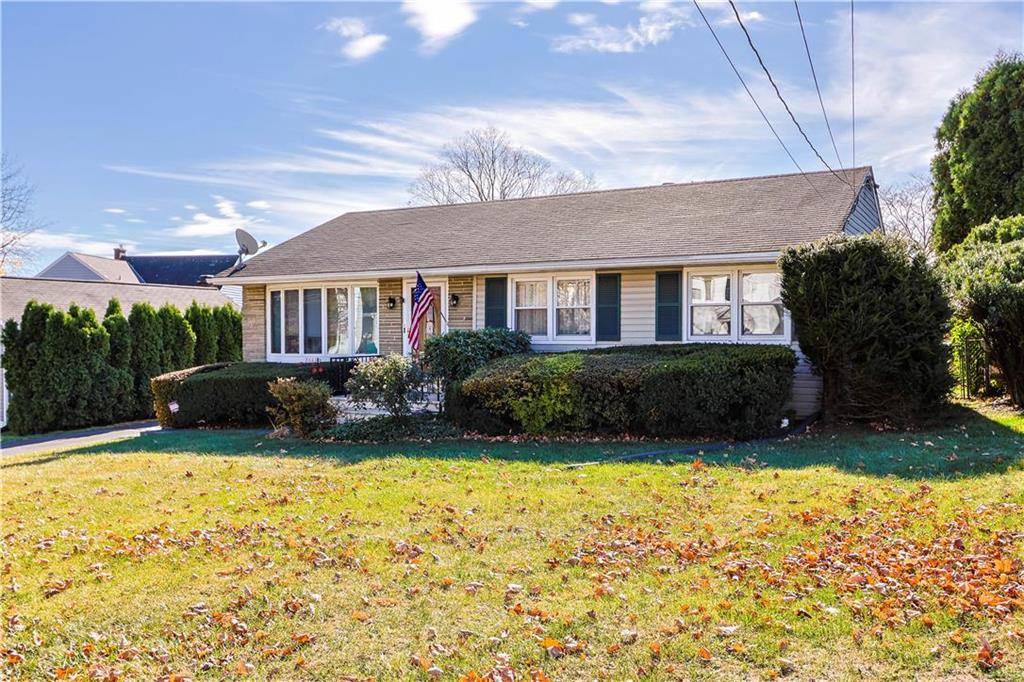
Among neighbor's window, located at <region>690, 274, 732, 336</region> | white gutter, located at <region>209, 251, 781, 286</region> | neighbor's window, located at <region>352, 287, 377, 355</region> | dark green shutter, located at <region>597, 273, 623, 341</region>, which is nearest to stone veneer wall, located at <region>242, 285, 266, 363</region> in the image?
white gutter, located at <region>209, 251, 781, 286</region>

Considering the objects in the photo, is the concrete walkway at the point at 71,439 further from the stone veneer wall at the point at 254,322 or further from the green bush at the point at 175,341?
the stone veneer wall at the point at 254,322

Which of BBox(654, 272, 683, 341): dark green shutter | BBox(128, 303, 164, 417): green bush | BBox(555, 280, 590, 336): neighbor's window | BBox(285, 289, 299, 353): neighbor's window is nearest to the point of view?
BBox(654, 272, 683, 341): dark green shutter

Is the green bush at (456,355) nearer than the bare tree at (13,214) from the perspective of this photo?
Yes

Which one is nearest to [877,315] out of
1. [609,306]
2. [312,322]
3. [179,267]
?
[609,306]

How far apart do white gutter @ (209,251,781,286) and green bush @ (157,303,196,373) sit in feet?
16.7

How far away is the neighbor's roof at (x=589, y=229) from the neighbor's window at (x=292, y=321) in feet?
2.43

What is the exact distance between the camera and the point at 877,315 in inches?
410

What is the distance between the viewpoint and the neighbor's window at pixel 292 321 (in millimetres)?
18000

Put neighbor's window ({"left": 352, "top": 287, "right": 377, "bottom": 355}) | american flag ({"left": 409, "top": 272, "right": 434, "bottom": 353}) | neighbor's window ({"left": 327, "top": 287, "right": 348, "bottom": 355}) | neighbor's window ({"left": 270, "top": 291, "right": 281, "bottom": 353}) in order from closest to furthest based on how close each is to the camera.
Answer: american flag ({"left": 409, "top": 272, "right": 434, "bottom": 353}), neighbor's window ({"left": 352, "top": 287, "right": 377, "bottom": 355}), neighbor's window ({"left": 327, "top": 287, "right": 348, "bottom": 355}), neighbor's window ({"left": 270, "top": 291, "right": 281, "bottom": 353})

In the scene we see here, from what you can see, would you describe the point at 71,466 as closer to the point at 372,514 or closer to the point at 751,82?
the point at 372,514

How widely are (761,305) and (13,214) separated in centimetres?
3509

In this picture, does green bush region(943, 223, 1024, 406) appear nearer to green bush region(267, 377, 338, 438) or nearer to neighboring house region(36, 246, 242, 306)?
green bush region(267, 377, 338, 438)

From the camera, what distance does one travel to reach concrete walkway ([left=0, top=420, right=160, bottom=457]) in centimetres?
1444

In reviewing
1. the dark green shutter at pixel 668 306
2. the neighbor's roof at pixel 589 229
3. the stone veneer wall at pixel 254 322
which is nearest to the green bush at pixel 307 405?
the neighbor's roof at pixel 589 229
